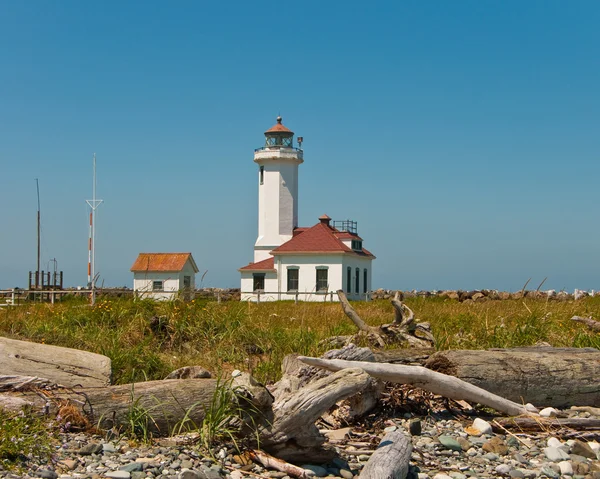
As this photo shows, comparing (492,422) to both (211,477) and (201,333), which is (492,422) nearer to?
(211,477)

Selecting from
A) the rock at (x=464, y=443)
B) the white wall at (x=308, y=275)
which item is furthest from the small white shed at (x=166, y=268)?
the rock at (x=464, y=443)

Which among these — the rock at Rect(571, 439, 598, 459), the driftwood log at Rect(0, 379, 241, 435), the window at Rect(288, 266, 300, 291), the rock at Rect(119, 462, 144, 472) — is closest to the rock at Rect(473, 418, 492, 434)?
the rock at Rect(571, 439, 598, 459)

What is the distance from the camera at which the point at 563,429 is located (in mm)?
5953

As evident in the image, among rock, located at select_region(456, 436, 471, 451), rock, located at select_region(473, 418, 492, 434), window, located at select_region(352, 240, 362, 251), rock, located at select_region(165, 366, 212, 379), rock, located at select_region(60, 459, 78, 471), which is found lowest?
rock, located at select_region(456, 436, 471, 451)

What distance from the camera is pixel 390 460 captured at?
4551mm

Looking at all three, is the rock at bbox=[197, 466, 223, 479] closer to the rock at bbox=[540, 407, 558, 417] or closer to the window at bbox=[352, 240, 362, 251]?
the rock at bbox=[540, 407, 558, 417]

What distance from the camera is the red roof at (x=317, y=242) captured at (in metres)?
34.9

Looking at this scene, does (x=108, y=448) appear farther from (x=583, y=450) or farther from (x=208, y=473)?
(x=583, y=450)

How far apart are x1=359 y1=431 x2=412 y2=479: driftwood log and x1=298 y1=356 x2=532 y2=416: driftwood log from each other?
0.93 m

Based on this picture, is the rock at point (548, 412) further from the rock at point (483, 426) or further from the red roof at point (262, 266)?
the red roof at point (262, 266)

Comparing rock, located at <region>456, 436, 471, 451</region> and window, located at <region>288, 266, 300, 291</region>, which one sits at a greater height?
window, located at <region>288, 266, 300, 291</region>

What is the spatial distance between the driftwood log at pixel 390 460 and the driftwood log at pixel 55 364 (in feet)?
8.66

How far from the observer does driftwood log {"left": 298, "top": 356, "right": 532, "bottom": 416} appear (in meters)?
5.89

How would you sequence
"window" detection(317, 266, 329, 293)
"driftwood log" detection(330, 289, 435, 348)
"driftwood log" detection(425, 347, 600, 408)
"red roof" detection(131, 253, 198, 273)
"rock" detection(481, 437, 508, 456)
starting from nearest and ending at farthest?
"rock" detection(481, 437, 508, 456), "driftwood log" detection(425, 347, 600, 408), "driftwood log" detection(330, 289, 435, 348), "window" detection(317, 266, 329, 293), "red roof" detection(131, 253, 198, 273)
